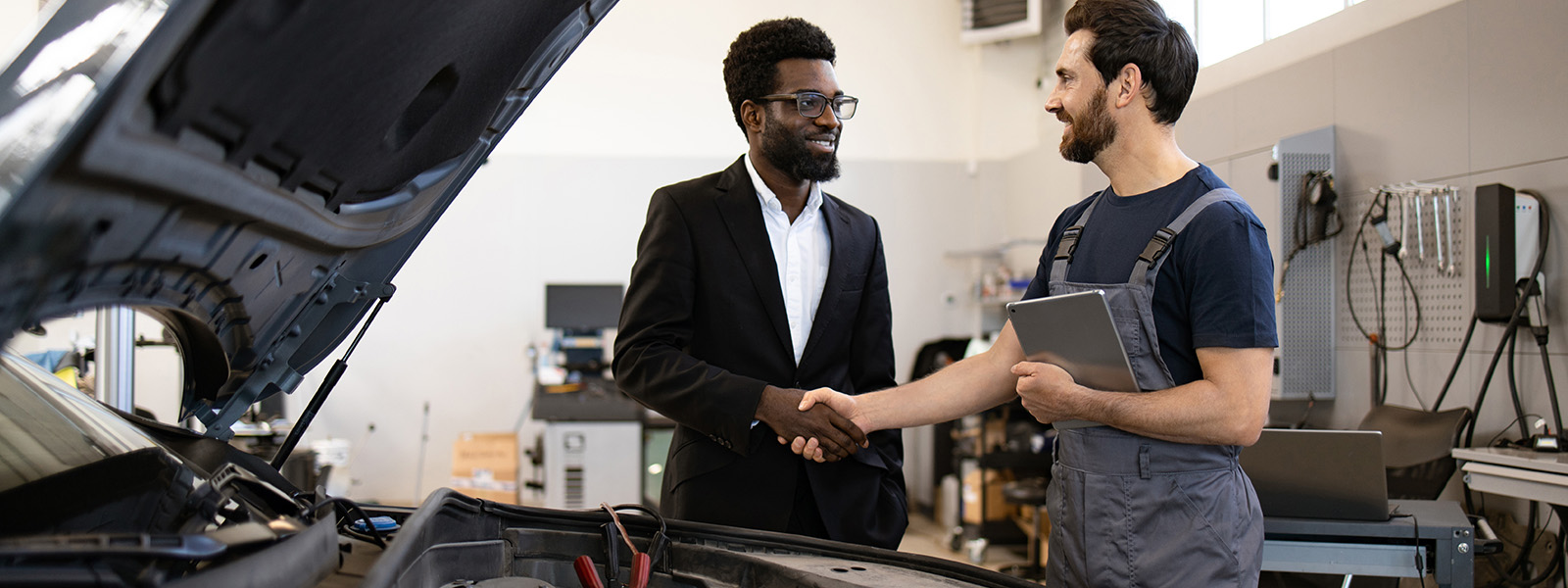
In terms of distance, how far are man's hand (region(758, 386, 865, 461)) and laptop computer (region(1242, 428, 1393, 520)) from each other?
87 centimetres

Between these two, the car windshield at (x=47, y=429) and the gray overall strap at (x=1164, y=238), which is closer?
the car windshield at (x=47, y=429)

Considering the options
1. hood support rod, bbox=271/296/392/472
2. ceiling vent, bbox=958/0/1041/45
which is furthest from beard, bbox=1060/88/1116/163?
ceiling vent, bbox=958/0/1041/45

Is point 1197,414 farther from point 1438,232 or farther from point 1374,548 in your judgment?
point 1438,232

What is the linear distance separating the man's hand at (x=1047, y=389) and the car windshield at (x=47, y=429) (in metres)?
1.12

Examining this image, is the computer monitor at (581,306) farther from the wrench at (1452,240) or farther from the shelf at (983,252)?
the wrench at (1452,240)

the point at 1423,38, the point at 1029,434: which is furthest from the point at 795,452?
the point at 1029,434

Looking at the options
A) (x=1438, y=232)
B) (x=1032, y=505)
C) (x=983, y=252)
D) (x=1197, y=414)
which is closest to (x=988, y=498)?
(x=1032, y=505)

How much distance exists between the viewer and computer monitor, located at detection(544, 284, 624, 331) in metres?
6.11

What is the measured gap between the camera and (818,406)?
63.0 inches

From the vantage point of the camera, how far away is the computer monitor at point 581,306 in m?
6.11

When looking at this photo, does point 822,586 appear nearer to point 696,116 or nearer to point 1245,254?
point 1245,254

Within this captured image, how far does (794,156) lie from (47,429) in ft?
4.07

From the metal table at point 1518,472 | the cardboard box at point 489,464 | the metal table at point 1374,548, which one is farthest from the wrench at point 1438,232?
the cardboard box at point 489,464

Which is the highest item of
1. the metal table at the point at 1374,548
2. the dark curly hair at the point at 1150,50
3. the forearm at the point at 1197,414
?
the dark curly hair at the point at 1150,50
